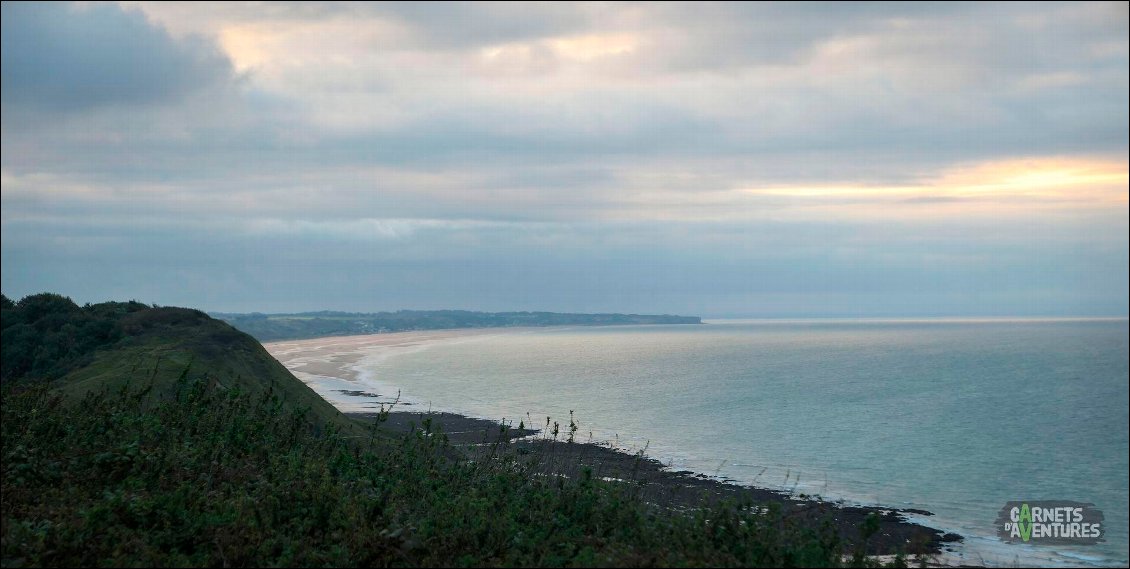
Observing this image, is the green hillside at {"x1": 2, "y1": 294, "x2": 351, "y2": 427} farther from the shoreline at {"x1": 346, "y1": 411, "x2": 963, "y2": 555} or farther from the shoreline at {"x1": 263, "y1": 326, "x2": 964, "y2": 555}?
the shoreline at {"x1": 346, "y1": 411, "x2": 963, "y2": 555}

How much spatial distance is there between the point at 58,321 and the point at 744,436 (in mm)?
55309

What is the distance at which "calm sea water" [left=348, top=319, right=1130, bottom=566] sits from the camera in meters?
46.9

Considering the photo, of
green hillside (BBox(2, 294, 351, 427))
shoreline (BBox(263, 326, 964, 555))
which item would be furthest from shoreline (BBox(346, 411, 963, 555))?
green hillside (BBox(2, 294, 351, 427))

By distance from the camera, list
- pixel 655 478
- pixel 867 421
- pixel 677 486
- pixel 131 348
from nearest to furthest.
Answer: pixel 677 486 < pixel 655 478 < pixel 131 348 < pixel 867 421

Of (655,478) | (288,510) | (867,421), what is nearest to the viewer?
(288,510)

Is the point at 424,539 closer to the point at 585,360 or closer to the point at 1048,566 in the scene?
the point at 1048,566

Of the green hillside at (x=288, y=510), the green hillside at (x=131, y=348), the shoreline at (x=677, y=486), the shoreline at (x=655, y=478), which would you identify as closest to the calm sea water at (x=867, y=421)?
the shoreline at (x=677, y=486)

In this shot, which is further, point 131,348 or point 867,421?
point 867,421

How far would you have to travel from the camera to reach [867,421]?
3265 inches

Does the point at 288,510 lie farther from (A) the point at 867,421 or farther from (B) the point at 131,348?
(A) the point at 867,421

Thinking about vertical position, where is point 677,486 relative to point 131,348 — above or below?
below

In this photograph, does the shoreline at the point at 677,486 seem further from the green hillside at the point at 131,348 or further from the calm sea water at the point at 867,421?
the green hillside at the point at 131,348

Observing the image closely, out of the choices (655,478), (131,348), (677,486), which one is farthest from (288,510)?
(131,348)

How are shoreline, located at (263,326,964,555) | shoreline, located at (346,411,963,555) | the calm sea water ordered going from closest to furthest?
1. shoreline, located at (263,326,964,555)
2. shoreline, located at (346,411,963,555)
3. the calm sea water
